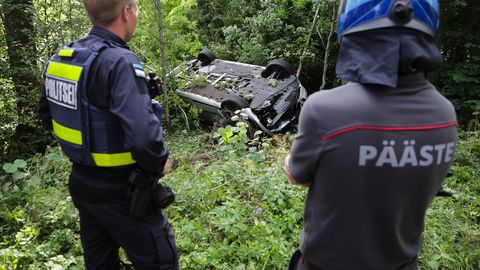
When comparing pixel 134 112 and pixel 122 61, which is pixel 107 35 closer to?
pixel 122 61

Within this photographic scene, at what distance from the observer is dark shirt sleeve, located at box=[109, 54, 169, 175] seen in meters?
1.74

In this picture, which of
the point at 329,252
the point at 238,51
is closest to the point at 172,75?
the point at 238,51

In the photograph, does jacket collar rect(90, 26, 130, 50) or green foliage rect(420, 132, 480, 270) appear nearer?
jacket collar rect(90, 26, 130, 50)

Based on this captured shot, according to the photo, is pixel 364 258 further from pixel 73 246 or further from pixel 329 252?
pixel 73 246

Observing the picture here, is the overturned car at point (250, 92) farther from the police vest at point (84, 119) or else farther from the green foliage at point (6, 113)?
the police vest at point (84, 119)

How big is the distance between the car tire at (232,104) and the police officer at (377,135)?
18.6 ft

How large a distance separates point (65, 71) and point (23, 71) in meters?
4.38

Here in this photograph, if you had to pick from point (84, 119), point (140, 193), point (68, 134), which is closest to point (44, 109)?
point (68, 134)

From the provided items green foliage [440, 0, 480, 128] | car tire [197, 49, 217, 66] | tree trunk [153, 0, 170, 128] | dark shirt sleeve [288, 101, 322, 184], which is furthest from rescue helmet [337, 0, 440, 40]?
car tire [197, 49, 217, 66]

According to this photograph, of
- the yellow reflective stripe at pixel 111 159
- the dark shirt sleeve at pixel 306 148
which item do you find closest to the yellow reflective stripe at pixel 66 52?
the yellow reflective stripe at pixel 111 159

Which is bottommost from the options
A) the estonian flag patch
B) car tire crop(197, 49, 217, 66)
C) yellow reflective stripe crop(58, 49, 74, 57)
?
car tire crop(197, 49, 217, 66)

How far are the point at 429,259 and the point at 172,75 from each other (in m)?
6.38

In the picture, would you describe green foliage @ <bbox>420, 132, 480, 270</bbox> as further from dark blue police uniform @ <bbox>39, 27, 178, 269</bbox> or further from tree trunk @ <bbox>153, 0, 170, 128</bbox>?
tree trunk @ <bbox>153, 0, 170, 128</bbox>

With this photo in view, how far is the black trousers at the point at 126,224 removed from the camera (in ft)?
6.38
